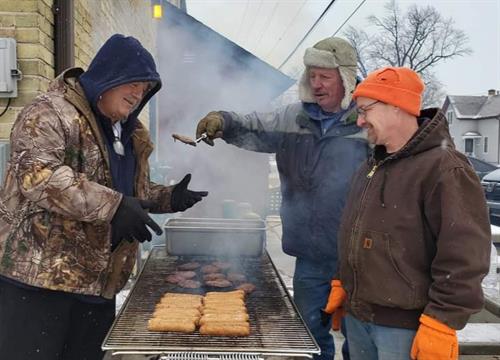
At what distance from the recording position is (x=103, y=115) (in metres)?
2.64

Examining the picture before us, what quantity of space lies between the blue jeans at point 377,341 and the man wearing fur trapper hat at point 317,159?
86 centimetres

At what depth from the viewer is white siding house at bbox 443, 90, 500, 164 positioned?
1833 inches

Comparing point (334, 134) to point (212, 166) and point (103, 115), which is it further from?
point (212, 166)

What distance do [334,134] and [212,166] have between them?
199 inches

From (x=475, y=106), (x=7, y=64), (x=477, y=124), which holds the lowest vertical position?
(x=7, y=64)

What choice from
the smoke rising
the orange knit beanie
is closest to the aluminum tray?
the orange knit beanie

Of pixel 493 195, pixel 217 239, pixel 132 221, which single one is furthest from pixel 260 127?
pixel 493 195

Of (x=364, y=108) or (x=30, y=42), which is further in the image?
(x=30, y=42)

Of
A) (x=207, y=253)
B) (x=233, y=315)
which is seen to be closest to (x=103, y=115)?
(x=233, y=315)

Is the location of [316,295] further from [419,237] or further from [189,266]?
[419,237]

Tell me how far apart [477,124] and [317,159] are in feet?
174

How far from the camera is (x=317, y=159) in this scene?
348 centimetres

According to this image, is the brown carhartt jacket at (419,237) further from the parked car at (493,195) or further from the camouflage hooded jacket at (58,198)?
the parked car at (493,195)

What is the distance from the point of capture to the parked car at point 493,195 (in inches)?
506
